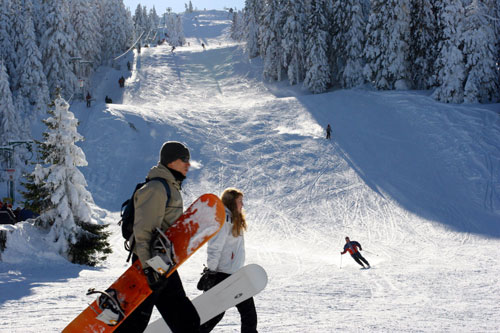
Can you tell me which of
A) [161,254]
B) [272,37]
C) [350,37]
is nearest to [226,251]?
[161,254]

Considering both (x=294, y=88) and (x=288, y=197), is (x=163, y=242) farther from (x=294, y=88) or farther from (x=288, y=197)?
(x=294, y=88)

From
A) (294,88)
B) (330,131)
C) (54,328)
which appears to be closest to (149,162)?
(330,131)

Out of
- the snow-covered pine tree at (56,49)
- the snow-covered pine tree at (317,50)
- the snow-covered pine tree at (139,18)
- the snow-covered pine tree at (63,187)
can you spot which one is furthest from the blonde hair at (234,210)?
the snow-covered pine tree at (139,18)

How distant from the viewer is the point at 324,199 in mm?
23922

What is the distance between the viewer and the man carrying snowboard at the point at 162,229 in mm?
3431

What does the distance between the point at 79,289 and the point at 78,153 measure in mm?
6230

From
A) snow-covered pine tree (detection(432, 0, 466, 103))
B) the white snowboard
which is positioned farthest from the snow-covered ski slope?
the white snowboard

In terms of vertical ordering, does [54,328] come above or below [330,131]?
above

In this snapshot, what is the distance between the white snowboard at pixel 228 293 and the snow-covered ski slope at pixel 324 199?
1415 millimetres

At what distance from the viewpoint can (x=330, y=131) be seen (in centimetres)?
3114

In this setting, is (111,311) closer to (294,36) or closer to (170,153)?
(170,153)

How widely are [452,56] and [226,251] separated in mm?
31367

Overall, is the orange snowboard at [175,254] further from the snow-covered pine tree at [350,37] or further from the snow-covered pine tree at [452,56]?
the snow-covered pine tree at [350,37]

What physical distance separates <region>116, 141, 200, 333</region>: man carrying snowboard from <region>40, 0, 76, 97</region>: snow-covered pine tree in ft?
139
